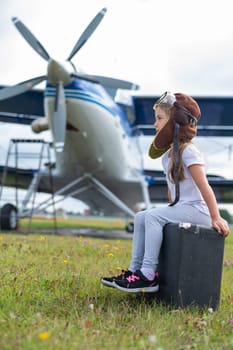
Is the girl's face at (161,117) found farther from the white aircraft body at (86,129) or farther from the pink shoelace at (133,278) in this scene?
the white aircraft body at (86,129)

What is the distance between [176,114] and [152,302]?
105 centimetres

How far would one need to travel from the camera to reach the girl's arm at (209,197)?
2276 millimetres

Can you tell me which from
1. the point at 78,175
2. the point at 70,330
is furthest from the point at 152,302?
the point at 78,175

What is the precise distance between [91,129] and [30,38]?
105 inches

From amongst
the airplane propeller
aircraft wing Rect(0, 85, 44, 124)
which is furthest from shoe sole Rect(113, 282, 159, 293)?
aircraft wing Rect(0, 85, 44, 124)

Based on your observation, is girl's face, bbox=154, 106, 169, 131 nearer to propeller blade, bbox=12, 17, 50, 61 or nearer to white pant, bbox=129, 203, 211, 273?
white pant, bbox=129, 203, 211, 273

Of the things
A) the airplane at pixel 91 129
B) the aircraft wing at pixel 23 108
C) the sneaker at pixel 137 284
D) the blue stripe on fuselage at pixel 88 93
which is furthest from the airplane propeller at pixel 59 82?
the sneaker at pixel 137 284

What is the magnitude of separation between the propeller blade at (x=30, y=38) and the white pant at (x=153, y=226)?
27.4ft

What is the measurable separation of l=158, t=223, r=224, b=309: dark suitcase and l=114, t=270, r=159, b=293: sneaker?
3.0 inches

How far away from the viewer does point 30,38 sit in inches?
421

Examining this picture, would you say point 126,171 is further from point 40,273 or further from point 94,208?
point 40,273

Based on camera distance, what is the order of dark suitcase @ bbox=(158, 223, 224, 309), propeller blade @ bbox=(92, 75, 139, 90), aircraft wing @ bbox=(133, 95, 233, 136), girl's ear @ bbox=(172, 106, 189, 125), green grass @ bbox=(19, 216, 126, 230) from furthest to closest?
1. green grass @ bbox=(19, 216, 126, 230)
2. aircraft wing @ bbox=(133, 95, 233, 136)
3. propeller blade @ bbox=(92, 75, 139, 90)
4. girl's ear @ bbox=(172, 106, 189, 125)
5. dark suitcase @ bbox=(158, 223, 224, 309)

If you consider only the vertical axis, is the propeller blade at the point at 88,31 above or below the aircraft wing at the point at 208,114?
above

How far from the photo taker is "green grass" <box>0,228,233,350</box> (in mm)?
1490
